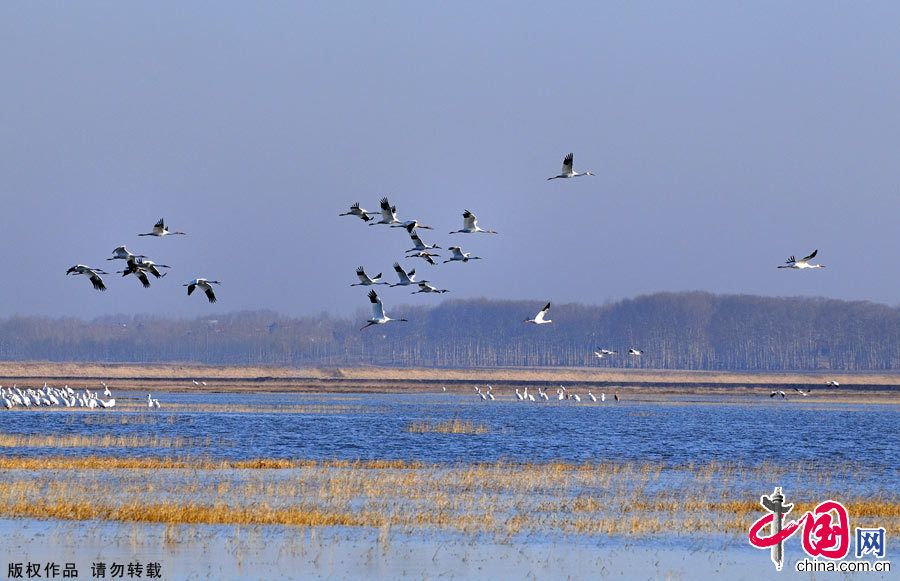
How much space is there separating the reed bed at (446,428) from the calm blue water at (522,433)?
64 cm

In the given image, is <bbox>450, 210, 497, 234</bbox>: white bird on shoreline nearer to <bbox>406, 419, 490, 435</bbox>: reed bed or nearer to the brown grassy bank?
<bbox>406, 419, 490, 435</bbox>: reed bed

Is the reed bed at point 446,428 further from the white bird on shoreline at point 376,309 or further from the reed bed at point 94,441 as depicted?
the white bird on shoreline at point 376,309

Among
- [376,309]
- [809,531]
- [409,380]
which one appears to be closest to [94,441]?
[376,309]

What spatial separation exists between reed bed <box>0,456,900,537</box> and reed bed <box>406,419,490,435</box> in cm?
1427

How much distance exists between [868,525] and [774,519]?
1.80 meters

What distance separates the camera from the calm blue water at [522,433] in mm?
42312

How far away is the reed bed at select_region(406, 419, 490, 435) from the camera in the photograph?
52750 mm

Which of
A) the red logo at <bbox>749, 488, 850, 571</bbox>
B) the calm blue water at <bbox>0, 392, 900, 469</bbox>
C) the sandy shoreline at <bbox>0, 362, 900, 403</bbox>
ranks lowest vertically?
the red logo at <bbox>749, 488, 850, 571</bbox>

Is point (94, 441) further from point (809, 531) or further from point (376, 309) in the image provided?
point (809, 531)

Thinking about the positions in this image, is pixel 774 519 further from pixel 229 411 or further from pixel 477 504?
pixel 229 411

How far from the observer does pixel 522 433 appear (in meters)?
53.5

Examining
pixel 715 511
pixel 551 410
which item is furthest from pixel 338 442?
pixel 551 410

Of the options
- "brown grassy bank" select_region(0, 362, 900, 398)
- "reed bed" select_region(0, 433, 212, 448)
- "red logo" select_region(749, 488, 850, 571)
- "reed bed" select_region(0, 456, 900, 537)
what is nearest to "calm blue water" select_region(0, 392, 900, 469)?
"reed bed" select_region(0, 433, 212, 448)

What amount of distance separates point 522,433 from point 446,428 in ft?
9.11
